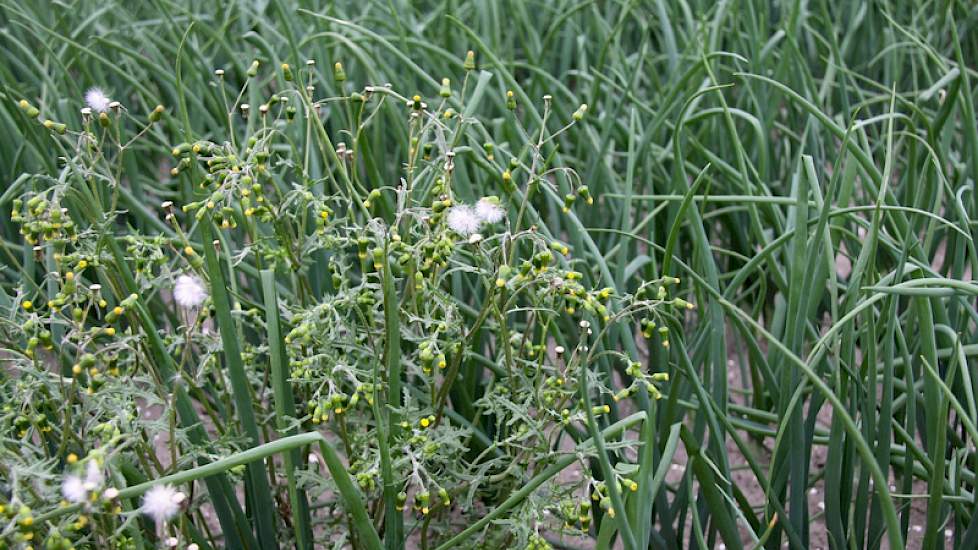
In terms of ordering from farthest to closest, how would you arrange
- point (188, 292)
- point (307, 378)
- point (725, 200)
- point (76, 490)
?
point (725, 200), point (307, 378), point (188, 292), point (76, 490)

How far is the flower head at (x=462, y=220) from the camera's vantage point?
1.33 meters

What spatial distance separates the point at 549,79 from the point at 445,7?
0.47 meters

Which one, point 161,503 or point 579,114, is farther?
point 579,114

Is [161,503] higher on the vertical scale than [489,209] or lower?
lower

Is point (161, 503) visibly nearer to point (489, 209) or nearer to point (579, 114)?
point (489, 209)

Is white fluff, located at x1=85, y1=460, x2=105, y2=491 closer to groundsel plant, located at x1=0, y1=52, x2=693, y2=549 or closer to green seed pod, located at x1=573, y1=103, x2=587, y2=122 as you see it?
groundsel plant, located at x1=0, y1=52, x2=693, y2=549

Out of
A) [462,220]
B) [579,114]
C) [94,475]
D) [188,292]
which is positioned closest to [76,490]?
[94,475]

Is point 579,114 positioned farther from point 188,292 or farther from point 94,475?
point 94,475

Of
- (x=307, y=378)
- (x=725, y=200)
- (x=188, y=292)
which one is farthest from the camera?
(x=725, y=200)

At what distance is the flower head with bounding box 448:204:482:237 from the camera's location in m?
1.33

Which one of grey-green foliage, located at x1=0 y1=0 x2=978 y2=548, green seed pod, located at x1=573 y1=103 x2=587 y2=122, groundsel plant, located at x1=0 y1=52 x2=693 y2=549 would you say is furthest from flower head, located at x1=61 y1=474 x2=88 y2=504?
green seed pod, located at x1=573 y1=103 x2=587 y2=122

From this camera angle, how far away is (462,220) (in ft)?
4.37

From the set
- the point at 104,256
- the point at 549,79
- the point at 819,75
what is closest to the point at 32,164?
the point at 104,256

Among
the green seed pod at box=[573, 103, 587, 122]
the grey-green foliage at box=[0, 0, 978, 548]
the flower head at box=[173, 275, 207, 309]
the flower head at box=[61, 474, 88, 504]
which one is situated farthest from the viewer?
the grey-green foliage at box=[0, 0, 978, 548]
